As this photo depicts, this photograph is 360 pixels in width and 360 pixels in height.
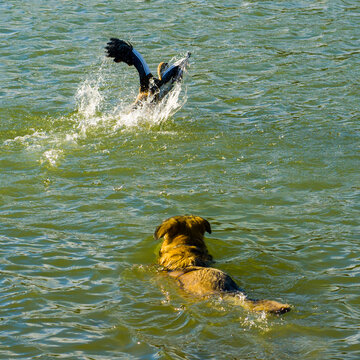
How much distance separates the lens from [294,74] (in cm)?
1237

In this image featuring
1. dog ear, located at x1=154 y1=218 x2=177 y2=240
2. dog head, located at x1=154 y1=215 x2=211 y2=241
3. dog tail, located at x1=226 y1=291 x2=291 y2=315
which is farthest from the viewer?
dog head, located at x1=154 y1=215 x2=211 y2=241

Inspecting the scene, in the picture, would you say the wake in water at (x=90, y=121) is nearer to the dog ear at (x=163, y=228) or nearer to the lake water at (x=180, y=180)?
the lake water at (x=180, y=180)

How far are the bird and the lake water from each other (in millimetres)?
240

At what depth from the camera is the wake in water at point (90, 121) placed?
31.4ft

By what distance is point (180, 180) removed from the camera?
27.9ft

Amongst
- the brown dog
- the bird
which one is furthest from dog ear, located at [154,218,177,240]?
the bird

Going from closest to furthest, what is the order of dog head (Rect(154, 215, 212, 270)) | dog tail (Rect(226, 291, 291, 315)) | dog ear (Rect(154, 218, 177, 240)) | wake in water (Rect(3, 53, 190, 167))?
dog tail (Rect(226, 291, 291, 315)) → dog head (Rect(154, 215, 212, 270)) → dog ear (Rect(154, 218, 177, 240)) → wake in water (Rect(3, 53, 190, 167))

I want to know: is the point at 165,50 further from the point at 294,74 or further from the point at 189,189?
the point at 189,189

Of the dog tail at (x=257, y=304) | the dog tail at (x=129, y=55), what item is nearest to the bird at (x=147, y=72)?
the dog tail at (x=129, y=55)

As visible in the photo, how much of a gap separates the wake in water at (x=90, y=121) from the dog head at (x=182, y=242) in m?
2.95

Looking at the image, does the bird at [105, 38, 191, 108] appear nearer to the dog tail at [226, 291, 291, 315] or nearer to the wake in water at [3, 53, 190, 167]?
the wake in water at [3, 53, 190, 167]

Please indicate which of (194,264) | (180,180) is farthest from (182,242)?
(180,180)

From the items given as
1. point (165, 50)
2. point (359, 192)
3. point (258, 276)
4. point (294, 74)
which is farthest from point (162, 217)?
point (165, 50)

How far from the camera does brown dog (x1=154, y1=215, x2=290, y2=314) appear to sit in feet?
17.6
